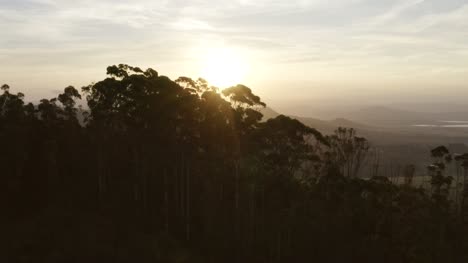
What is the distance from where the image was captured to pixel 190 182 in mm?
47156

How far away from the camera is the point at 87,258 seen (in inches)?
1340

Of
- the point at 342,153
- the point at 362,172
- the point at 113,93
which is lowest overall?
the point at 362,172

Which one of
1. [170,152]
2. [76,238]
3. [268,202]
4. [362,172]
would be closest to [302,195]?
[268,202]

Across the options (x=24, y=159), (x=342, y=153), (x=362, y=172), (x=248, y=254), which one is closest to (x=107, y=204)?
(x=24, y=159)

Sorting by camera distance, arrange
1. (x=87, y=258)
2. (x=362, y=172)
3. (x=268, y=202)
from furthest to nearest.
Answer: (x=362, y=172) → (x=268, y=202) → (x=87, y=258)

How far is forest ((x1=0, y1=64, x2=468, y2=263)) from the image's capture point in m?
43.1

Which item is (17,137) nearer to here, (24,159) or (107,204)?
(24,159)

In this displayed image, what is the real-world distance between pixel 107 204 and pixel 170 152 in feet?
26.0

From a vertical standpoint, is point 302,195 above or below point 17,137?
below

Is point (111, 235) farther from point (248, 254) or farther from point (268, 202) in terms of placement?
point (268, 202)

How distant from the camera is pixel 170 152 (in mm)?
47375

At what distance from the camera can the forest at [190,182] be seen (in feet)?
141

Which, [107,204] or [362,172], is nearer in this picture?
[107,204]

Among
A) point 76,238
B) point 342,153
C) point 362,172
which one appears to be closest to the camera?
point 76,238
